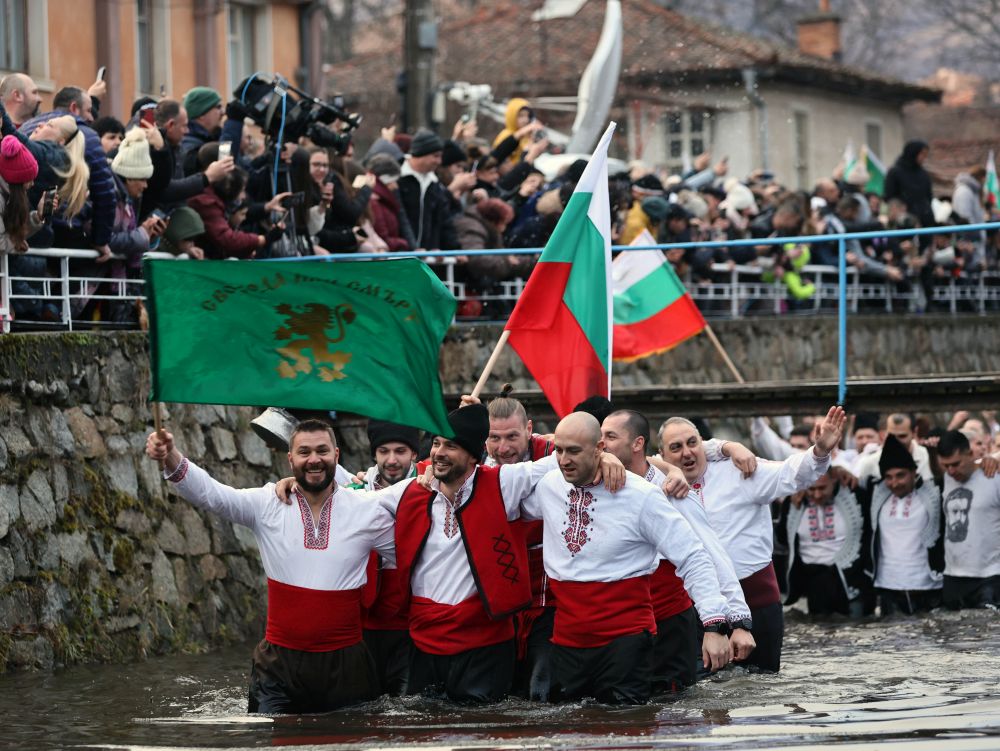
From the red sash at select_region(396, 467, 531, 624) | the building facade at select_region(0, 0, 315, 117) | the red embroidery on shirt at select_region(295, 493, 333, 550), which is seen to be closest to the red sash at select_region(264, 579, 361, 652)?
the red embroidery on shirt at select_region(295, 493, 333, 550)

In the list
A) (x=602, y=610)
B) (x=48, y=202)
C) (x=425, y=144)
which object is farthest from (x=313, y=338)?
(x=425, y=144)

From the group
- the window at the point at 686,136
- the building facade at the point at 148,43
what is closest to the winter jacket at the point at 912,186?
the building facade at the point at 148,43

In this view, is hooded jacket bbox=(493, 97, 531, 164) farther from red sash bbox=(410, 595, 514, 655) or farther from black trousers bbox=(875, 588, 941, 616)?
red sash bbox=(410, 595, 514, 655)

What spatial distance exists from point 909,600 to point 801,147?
85.5 feet

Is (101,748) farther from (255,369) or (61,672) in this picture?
(61,672)

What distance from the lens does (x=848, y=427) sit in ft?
74.7

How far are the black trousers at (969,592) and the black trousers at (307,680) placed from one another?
23.0ft

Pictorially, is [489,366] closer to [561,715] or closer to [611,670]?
[611,670]

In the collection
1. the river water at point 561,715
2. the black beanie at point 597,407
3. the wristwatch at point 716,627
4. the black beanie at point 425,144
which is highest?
the black beanie at point 425,144

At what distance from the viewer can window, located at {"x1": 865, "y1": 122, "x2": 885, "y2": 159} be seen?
44.3m

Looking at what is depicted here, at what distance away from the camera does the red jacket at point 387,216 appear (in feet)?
54.3

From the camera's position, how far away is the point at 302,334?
1021 cm

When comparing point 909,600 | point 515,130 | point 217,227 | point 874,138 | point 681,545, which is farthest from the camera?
point 874,138

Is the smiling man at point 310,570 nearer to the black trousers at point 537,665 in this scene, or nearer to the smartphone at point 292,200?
the black trousers at point 537,665
